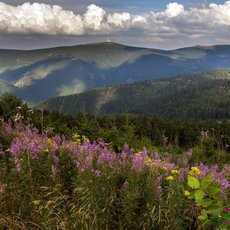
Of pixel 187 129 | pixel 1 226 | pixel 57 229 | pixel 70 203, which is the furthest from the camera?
pixel 187 129

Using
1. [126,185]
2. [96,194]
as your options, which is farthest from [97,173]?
[126,185]

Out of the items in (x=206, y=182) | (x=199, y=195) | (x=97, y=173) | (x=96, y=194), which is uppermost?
(x=206, y=182)

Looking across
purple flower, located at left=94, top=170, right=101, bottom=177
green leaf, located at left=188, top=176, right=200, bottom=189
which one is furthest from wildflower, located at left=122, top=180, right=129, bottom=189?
green leaf, located at left=188, top=176, right=200, bottom=189

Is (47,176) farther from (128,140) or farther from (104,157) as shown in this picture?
(128,140)

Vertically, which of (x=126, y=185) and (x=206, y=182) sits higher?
(x=206, y=182)

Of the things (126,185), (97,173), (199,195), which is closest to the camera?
(199,195)

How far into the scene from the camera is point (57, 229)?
406cm

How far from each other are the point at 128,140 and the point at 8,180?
9.64 m

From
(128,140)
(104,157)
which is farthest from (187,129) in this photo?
(104,157)

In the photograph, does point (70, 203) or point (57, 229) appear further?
point (70, 203)

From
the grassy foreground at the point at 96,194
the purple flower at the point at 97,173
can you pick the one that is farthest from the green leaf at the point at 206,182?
the purple flower at the point at 97,173

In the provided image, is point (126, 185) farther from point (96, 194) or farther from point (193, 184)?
point (193, 184)

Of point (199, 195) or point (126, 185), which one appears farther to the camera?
point (126, 185)

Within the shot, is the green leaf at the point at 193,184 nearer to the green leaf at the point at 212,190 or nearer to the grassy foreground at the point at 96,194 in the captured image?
the green leaf at the point at 212,190
